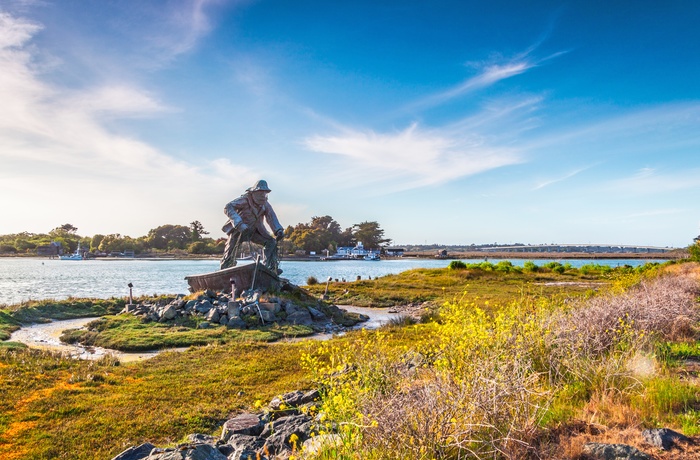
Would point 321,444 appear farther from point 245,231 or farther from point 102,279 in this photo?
point 102,279

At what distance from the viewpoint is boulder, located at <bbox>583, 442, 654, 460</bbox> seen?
12.7 ft

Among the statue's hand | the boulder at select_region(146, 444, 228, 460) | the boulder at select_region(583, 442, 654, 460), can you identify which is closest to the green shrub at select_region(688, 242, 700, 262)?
the statue's hand

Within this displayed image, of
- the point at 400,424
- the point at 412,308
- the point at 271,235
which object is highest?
the point at 271,235

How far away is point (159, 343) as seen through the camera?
44.4 ft

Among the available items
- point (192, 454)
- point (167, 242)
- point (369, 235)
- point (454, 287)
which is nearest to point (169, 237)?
point (167, 242)

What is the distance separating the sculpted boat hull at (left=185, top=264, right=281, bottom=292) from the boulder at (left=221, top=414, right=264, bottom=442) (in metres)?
13.9

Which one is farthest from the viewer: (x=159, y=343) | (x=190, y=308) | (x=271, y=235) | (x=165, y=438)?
(x=271, y=235)

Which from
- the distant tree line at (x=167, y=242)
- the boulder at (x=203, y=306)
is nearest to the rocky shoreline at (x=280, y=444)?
the boulder at (x=203, y=306)

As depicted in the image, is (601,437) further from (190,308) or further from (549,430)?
(190,308)

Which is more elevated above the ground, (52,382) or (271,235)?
(271,235)

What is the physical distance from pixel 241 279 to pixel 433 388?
16350 mm

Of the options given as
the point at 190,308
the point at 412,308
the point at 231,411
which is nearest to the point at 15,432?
the point at 231,411

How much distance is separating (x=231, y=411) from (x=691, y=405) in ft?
21.1

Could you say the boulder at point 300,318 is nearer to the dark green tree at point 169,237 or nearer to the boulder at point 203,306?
the boulder at point 203,306
